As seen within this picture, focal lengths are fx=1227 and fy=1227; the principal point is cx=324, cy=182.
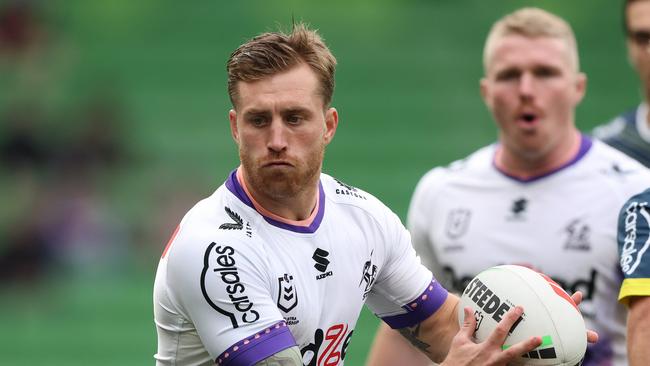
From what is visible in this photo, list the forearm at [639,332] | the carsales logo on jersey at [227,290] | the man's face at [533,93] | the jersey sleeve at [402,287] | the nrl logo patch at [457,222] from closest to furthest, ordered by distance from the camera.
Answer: the forearm at [639,332]
the carsales logo on jersey at [227,290]
the jersey sleeve at [402,287]
the man's face at [533,93]
the nrl logo patch at [457,222]

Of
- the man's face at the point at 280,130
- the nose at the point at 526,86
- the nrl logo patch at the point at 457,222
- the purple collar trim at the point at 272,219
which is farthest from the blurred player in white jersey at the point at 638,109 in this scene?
the man's face at the point at 280,130

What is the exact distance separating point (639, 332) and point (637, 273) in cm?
24

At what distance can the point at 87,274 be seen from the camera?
1284cm

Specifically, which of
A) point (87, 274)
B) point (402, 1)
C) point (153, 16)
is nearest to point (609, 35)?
point (402, 1)

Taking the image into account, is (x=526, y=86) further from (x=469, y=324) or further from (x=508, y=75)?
(x=469, y=324)

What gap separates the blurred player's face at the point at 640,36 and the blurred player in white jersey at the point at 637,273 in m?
2.67

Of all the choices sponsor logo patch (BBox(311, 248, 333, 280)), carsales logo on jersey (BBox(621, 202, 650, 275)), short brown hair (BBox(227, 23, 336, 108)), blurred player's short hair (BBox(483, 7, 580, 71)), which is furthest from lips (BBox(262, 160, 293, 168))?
blurred player's short hair (BBox(483, 7, 580, 71))

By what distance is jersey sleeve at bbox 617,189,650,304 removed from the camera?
4234mm

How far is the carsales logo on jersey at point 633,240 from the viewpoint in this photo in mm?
4312

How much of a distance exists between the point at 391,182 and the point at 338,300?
30.4 feet

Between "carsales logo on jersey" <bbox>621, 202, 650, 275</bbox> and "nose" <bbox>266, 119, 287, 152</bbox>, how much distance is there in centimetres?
128

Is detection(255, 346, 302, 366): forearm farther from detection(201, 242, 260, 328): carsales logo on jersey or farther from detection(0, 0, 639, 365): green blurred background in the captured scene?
detection(0, 0, 639, 365): green blurred background

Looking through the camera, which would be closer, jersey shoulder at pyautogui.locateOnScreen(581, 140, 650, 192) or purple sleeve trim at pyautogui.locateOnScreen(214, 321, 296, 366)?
purple sleeve trim at pyautogui.locateOnScreen(214, 321, 296, 366)

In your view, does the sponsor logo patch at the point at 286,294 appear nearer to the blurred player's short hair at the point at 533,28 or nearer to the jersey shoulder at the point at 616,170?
the jersey shoulder at the point at 616,170
